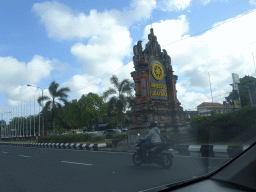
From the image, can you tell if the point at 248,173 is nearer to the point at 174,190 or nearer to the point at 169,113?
the point at 174,190

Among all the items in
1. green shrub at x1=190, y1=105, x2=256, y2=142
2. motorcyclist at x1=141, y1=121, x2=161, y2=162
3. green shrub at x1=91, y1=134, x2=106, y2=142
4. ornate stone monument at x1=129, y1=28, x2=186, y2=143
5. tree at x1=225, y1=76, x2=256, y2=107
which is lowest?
green shrub at x1=91, y1=134, x2=106, y2=142

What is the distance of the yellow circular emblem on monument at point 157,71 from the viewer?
1948 centimetres

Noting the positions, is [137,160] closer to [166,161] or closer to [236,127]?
[166,161]

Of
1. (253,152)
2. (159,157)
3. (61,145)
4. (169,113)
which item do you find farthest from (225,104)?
(61,145)

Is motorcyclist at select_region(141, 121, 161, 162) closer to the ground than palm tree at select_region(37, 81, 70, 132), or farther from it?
closer to the ground

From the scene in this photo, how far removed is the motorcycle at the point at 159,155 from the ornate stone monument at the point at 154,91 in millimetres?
10448

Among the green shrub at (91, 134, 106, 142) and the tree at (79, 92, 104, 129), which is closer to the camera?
the green shrub at (91, 134, 106, 142)

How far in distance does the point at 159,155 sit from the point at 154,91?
542 inches

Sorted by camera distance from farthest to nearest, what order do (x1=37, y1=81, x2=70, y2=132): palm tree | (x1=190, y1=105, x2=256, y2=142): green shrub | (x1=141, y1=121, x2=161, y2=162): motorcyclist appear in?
1. (x1=37, y1=81, x2=70, y2=132): palm tree
2. (x1=141, y1=121, x2=161, y2=162): motorcyclist
3. (x1=190, y1=105, x2=256, y2=142): green shrub

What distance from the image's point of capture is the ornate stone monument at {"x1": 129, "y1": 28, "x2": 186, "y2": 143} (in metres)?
17.6

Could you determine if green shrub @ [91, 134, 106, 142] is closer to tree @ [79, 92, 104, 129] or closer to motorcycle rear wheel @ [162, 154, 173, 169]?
motorcycle rear wheel @ [162, 154, 173, 169]

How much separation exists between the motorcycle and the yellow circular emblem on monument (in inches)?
543

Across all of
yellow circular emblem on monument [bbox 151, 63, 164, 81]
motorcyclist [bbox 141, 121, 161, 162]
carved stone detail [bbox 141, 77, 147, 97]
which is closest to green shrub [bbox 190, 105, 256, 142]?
motorcyclist [bbox 141, 121, 161, 162]

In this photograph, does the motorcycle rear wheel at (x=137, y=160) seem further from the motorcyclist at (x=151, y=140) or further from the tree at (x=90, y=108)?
the tree at (x=90, y=108)
